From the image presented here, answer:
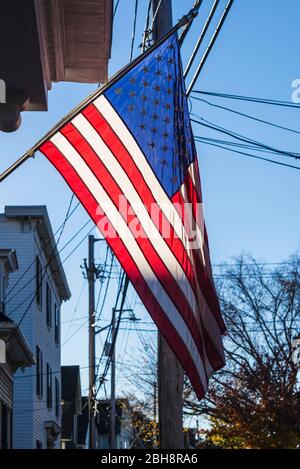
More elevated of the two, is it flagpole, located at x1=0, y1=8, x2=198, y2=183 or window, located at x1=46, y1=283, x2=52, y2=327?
window, located at x1=46, y1=283, x2=52, y2=327

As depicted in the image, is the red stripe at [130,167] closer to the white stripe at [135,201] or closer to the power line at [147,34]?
the white stripe at [135,201]

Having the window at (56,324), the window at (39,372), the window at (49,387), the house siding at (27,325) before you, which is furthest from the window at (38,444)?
the window at (56,324)

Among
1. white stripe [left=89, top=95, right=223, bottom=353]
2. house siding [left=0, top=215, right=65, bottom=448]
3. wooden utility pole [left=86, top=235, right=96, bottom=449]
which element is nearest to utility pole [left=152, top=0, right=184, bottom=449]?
white stripe [left=89, top=95, right=223, bottom=353]

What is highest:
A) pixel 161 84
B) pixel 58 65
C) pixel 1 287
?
pixel 1 287

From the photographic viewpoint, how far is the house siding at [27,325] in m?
27.8

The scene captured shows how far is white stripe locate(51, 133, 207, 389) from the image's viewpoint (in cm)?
714

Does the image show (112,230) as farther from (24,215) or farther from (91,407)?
(91,407)

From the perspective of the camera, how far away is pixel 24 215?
2959cm

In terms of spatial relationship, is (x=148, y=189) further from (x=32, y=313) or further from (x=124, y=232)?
(x=32, y=313)

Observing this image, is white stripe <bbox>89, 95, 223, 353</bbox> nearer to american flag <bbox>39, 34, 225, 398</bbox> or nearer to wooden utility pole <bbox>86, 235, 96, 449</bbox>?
american flag <bbox>39, 34, 225, 398</bbox>

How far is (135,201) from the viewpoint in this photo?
7.29 m

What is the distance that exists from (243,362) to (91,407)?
6616 mm

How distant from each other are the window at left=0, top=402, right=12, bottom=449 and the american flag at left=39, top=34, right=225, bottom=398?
1489 cm

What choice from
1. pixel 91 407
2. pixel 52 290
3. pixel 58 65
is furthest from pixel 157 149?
pixel 52 290
